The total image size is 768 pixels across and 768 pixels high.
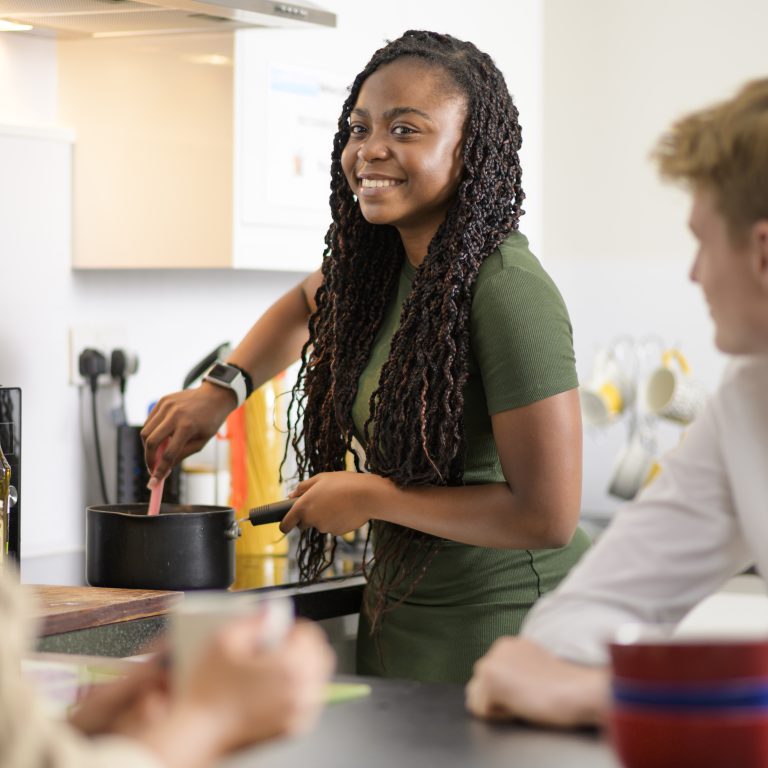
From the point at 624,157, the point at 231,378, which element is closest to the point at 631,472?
the point at 624,157

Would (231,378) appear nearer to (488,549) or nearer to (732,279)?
(488,549)

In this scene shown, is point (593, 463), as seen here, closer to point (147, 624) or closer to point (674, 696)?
point (147, 624)

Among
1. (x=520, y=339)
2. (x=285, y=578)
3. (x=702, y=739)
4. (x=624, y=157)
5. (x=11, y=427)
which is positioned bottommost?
(x=285, y=578)

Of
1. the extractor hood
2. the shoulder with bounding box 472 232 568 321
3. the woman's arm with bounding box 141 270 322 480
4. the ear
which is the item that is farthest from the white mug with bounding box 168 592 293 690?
the extractor hood

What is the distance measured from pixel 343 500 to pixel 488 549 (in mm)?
198

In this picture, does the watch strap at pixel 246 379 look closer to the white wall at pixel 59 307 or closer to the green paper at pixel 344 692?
the white wall at pixel 59 307

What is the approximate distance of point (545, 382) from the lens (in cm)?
158

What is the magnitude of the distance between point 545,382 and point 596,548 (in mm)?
431

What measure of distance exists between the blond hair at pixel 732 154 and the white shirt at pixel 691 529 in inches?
7.3

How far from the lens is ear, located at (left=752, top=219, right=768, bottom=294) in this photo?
1046mm

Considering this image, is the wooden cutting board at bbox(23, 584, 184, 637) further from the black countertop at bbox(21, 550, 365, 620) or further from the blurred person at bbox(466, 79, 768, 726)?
the blurred person at bbox(466, 79, 768, 726)

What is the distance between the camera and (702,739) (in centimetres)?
79

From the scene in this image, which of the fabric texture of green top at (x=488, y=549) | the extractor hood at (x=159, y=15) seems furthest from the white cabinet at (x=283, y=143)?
the fabric texture of green top at (x=488, y=549)

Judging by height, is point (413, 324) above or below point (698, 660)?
above
